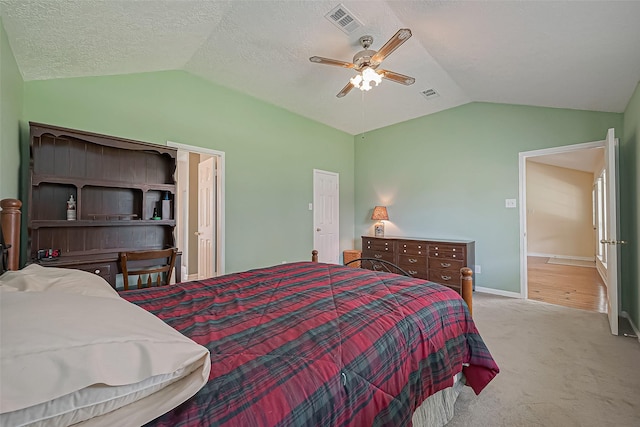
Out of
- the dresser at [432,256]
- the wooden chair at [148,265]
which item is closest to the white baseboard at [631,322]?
the dresser at [432,256]

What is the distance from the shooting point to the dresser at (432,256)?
4.29m

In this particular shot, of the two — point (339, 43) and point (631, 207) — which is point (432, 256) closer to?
point (631, 207)

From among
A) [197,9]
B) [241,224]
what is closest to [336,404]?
[197,9]

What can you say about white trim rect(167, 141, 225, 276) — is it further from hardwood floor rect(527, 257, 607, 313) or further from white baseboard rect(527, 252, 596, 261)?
white baseboard rect(527, 252, 596, 261)

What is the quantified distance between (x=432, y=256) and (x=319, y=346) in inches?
154

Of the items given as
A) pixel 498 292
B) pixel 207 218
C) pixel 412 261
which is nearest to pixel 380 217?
pixel 412 261

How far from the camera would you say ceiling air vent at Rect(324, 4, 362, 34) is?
263 cm

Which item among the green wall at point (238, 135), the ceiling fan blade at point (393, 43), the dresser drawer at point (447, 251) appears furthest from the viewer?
the dresser drawer at point (447, 251)

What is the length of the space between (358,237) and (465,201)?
234cm

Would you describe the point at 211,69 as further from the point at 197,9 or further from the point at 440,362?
the point at 440,362

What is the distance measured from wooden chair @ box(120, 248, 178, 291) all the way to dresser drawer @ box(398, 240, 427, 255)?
3490 mm

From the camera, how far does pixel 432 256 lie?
14.9 feet

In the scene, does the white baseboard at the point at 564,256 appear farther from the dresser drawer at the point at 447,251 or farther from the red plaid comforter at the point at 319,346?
the red plaid comforter at the point at 319,346

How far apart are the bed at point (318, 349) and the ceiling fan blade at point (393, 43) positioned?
188cm
